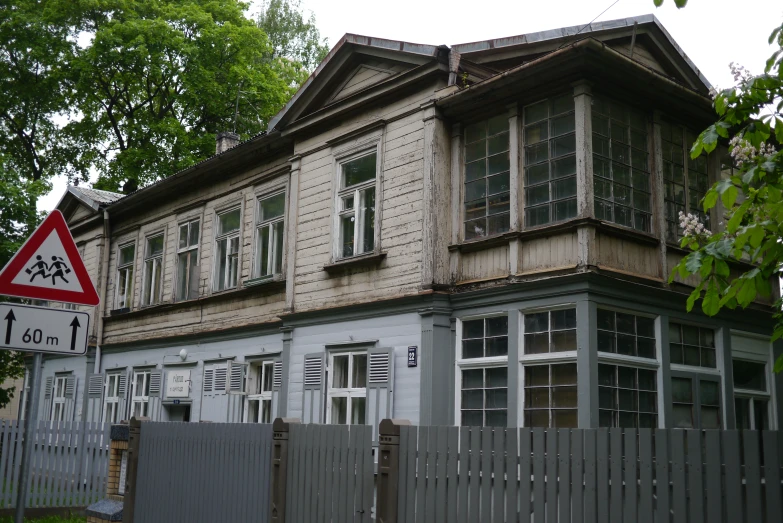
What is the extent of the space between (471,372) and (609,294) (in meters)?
2.37

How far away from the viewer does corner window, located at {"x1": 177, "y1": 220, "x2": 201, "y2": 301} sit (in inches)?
742

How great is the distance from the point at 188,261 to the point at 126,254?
4.00 meters

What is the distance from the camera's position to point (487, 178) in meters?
12.1

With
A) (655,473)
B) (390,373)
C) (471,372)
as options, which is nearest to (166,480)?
(390,373)

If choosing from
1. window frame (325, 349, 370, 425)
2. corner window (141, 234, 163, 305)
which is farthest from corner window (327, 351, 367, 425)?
corner window (141, 234, 163, 305)

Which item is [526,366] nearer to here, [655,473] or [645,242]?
[645,242]

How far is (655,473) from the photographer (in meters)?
5.79

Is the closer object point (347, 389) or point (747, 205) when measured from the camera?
point (747, 205)

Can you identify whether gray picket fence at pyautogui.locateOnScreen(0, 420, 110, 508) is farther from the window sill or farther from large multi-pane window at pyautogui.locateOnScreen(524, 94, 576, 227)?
large multi-pane window at pyautogui.locateOnScreen(524, 94, 576, 227)

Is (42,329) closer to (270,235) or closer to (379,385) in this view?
(379,385)

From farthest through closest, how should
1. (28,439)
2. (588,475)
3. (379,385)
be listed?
(379,385), (588,475), (28,439)

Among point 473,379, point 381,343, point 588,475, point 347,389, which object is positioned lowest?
point 588,475

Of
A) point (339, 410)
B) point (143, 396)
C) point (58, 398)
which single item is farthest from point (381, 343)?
point (58, 398)

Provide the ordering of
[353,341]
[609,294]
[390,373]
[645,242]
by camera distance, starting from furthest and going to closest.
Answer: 1. [353,341]
2. [390,373]
3. [645,242]
4. [609,294]
